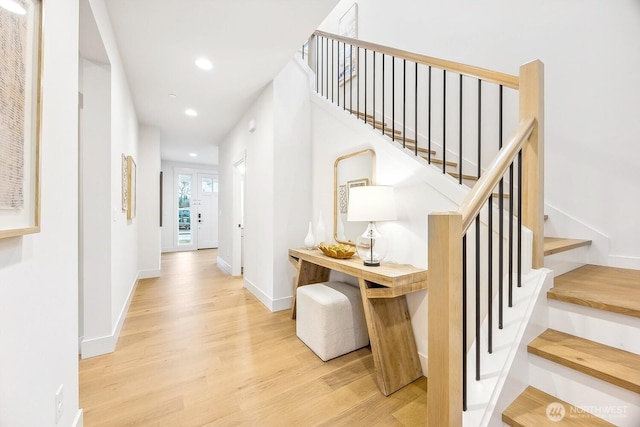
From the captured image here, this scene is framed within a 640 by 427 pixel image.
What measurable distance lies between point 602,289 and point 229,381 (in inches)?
88.4

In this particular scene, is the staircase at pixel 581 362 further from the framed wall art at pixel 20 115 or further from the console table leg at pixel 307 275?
the console table leg at pixel 307 275

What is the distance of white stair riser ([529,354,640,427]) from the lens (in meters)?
0.96

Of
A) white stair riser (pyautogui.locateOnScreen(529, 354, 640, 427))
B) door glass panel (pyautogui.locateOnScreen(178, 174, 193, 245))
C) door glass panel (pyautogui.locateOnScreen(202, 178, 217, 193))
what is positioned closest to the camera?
white stair riser (pyautogui.locateOnScreen(529, 354, 640, 427))

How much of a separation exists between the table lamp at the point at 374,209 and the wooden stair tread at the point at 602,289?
100 cm

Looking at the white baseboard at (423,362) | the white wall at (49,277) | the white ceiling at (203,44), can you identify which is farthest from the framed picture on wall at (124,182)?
the white baseboard at (423,362)

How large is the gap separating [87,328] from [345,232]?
2.30 metres

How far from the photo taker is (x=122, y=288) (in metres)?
2.72

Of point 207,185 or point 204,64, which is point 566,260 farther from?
point 207,185

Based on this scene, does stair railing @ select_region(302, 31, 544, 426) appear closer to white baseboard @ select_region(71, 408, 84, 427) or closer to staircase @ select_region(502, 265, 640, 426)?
staircase @ select_region(502, 265, 640, 426)

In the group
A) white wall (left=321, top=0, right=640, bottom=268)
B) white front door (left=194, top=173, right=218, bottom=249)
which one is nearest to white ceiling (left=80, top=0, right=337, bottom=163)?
white wall (left=321, top=0, right=640, bottom=268)

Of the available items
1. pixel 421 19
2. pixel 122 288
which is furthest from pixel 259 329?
pixel 421 19

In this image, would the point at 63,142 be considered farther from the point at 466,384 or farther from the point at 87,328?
the point at 466,384

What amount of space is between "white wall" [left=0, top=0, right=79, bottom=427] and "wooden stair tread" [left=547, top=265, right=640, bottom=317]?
2.13 meters

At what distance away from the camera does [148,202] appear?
4.62 meters
